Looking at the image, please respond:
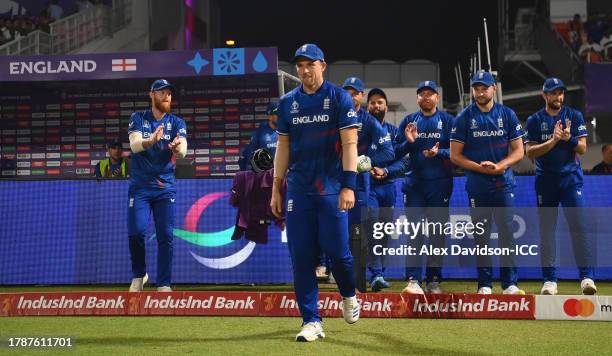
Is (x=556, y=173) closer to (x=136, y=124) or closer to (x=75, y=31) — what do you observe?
(x=136, y=124)

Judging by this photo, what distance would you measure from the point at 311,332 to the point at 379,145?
10.6 feet

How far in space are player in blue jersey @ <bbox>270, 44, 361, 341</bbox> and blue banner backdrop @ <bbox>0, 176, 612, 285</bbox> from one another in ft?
15.4

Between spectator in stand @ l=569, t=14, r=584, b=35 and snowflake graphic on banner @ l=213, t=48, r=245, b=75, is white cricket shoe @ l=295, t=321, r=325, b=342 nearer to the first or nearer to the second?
snowflake graphic on banner @ l=213, t=48, r=245, b=75

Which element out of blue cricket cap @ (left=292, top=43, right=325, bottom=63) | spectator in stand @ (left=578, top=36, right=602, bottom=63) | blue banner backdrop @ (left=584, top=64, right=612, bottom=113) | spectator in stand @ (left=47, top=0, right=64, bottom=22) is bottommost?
blue cricket cap @ (left=292, top=43, right=325, bottom=63)

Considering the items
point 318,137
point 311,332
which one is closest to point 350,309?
point 311,332

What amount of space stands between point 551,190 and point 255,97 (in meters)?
8.73

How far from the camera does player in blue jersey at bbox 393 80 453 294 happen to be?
9141 millimetres

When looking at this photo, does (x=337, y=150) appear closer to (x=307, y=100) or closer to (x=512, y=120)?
(x=307, y=100)

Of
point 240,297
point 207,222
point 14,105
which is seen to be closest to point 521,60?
point 14,105

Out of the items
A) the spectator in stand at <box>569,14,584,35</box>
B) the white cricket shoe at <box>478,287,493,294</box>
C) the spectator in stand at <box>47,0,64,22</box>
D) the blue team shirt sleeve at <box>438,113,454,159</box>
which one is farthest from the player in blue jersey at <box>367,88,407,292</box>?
the spectator in stand at <box>47,0,64,22</box>

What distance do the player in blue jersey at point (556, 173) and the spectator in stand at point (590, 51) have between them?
13.6 meters

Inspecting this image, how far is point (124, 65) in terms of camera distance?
1582 cm

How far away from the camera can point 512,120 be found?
28.2 ft

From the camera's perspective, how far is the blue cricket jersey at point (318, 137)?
6.50m
